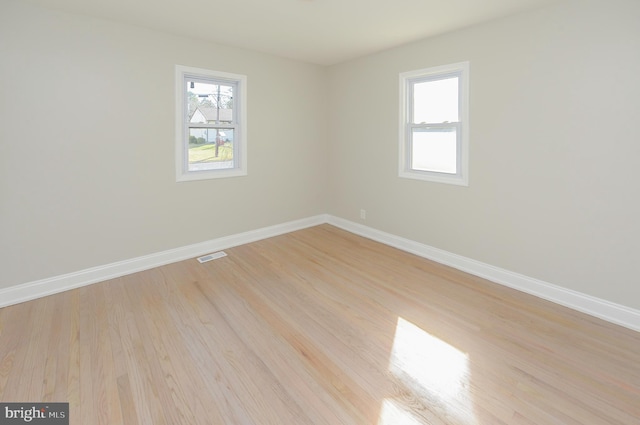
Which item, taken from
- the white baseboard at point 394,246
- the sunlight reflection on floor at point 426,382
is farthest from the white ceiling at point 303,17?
the sunlight reflection on floor at point 426,382

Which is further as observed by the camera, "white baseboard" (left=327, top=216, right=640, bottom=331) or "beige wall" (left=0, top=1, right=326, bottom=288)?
"beige wall" (left=0, top=1, right=326, bottom=288)

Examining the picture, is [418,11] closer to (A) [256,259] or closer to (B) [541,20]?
(B) [541,20]

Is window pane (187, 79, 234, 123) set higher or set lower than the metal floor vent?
higher

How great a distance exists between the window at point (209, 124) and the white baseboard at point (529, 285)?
2390 mm

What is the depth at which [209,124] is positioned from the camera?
3.89 metres

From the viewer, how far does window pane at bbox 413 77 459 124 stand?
136 inches

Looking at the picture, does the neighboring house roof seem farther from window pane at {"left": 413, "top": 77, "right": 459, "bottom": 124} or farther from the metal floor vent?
window pane at {"left": 413, "top": 77, "right": 459, "bottom": 124}

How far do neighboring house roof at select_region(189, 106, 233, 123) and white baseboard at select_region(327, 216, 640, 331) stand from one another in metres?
2.66

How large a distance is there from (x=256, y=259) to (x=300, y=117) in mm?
2350

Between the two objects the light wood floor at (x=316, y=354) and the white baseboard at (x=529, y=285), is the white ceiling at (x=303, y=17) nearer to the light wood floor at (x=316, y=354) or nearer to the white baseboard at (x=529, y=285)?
the white baseboard at (x=529, y=285)

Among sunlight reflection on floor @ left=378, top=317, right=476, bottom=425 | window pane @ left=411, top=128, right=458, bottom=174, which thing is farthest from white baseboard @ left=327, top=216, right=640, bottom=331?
sunlight reflection on floor @ left=378, top=317, right=476, bottom=425

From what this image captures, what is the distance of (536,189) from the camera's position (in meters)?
2.82

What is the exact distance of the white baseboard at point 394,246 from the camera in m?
2.52

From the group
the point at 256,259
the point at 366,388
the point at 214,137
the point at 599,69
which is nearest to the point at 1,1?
the point at 214,137
